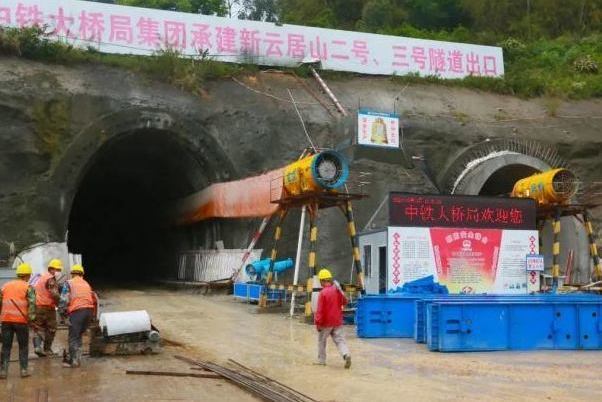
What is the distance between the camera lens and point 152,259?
114ft

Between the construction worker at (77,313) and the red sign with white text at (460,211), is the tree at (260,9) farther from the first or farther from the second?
the construction worker at (77,313)

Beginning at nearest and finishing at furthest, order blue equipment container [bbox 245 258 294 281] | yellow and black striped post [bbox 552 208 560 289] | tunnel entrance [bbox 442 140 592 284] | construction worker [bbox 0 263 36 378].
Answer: construction worker [bbox 0 263 36 378] → yellow and black striped post [bbox 552 208 560 289] → blue equipment container [bbox 245 258 294 281] → tunnel entrance [bbox 442 140 592 284]

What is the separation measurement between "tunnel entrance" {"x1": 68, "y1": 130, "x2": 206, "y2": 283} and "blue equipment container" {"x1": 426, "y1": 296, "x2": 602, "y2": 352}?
1497cm

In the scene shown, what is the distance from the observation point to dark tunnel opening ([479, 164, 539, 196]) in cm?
2711

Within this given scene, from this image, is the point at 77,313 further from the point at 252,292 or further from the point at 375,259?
the point at 375,259

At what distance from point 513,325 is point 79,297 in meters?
7.52

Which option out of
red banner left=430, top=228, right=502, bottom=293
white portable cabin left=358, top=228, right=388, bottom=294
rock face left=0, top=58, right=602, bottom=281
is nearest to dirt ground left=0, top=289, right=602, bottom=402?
white portable cabin left=358, top=228, right=388, bottom=294

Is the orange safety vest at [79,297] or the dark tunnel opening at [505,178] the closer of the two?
the orange safety vest at [79,297]

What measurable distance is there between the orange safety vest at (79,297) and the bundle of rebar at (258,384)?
6.14 feet

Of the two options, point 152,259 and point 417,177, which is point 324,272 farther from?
point 152,259

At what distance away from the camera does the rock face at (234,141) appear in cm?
2236

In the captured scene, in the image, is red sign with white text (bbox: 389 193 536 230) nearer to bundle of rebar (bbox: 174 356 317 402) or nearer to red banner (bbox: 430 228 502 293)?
red banner (bbox: 430 228 502 293)

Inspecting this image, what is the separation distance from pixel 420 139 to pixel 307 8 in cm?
3000

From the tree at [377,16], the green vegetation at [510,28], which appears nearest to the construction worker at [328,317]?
the green vegetation at [510,28]
